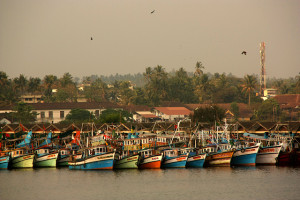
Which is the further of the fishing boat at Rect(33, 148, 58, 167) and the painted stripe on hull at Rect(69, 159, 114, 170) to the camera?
the fishing boat at Rect(33, 148, 58, 167)

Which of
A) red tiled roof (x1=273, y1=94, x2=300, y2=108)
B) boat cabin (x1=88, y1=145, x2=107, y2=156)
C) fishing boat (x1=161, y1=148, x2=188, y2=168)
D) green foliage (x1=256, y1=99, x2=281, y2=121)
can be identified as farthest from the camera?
red tiled roof (x1=273, y1=94, x2=300, y2=108)

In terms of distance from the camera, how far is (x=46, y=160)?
7706 centimetres

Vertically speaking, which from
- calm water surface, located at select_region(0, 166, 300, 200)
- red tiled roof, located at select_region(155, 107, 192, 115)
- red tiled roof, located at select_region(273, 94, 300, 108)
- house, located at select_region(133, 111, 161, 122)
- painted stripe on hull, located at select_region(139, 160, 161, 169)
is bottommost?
calm water surface, located at select_region(0, 166, 300, 200)

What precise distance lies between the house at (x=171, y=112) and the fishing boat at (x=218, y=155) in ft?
297

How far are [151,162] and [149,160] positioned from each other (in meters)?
0.33

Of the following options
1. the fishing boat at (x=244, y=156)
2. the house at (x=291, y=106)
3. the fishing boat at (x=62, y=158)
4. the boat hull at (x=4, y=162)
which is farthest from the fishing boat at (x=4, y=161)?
the house at (x=291, y=106)

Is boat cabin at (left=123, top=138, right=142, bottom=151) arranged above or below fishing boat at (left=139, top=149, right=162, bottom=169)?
above

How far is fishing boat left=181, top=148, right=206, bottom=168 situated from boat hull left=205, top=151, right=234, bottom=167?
1049 mm

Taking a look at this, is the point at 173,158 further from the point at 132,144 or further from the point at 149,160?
the point at 132,144

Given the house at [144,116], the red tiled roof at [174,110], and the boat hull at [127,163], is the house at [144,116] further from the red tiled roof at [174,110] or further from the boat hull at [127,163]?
the boat hull at [127,163]

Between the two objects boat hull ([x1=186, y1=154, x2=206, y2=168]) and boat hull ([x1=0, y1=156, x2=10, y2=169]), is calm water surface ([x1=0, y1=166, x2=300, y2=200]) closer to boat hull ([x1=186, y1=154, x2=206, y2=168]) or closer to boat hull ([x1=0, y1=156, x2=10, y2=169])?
boat hull ([x1=186, y1=154, x2=206, y2=168])

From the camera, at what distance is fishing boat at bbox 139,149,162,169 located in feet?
236

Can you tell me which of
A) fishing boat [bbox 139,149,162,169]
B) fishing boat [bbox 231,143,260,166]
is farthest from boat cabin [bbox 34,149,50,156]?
fishing boat [bbox 231,143,260,166]

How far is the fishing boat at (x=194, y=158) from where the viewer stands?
72562mm
